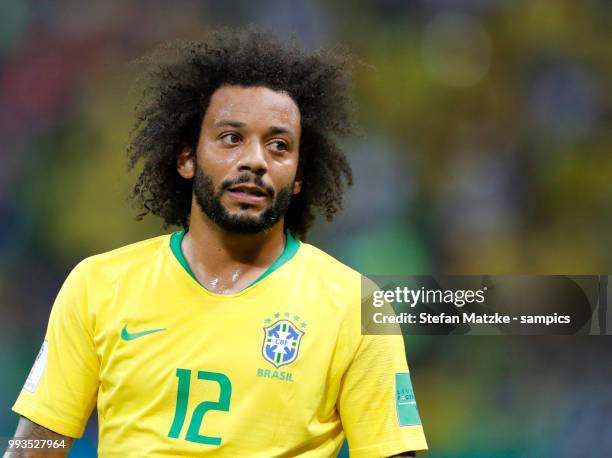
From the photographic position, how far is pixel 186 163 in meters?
3.20

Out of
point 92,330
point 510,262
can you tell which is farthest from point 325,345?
point 510,262

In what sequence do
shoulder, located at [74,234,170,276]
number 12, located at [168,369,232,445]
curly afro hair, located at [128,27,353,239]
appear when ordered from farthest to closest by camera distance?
curly afro hair, located at [128,27,353,239] → shoulder, located at [74,234,170,276] → number 12, located at [168,369,232,445]

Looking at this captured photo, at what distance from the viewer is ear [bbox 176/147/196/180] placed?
3178mm

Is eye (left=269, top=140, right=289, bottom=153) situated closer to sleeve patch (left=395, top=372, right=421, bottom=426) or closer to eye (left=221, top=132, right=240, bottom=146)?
eye (left=221, top=132, right=240, bottom=146)

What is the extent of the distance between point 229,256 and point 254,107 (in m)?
0.45

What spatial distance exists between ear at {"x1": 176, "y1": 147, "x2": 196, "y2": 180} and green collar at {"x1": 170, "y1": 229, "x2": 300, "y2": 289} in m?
0.19

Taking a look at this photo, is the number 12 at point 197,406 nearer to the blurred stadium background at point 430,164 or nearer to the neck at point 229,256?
the neck at point 229,256

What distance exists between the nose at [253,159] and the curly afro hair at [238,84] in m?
0.22

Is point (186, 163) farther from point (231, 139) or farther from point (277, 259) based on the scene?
point (277, 259)

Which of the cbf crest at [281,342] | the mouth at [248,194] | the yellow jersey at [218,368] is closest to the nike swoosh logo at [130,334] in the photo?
the yellow jersey at [218,368]

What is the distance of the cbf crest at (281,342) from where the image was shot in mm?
2842

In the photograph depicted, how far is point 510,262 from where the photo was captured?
4.97m

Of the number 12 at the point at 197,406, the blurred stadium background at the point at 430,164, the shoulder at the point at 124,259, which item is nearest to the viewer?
the number 12 at the point at 197,406

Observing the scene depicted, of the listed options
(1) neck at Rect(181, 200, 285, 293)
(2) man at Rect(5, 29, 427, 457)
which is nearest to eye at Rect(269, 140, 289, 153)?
(2) man at Rect(5, 29, 427, 457)
